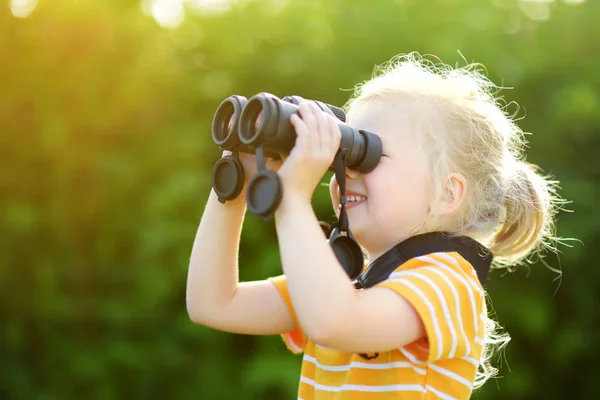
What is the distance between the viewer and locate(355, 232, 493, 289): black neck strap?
1797 millimetres

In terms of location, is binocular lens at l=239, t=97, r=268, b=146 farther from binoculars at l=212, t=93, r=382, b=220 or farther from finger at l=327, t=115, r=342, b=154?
finger at l=327, t=115, r=342, b=154

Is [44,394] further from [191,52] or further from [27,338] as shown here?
[191,52]

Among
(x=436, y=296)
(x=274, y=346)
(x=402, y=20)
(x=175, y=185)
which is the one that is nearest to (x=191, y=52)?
(x=175, y=185)

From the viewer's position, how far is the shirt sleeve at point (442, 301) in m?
1.65

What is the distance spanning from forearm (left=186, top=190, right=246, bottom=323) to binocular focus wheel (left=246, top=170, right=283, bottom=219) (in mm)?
380

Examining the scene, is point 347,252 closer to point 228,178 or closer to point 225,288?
point 228,178

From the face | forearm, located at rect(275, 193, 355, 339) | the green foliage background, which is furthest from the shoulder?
the green foliage background

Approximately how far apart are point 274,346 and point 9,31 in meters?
1.75

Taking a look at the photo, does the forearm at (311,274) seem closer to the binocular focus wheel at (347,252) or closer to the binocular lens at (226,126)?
the binocular focus wheel at (347,252)

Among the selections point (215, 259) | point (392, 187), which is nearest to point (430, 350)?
point (392, 187)

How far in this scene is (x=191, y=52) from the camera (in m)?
3.62

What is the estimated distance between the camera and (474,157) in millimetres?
1920

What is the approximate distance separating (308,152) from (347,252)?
0.76 feet

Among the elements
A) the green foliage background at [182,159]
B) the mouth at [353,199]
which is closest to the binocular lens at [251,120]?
the mouth at [353,199]
